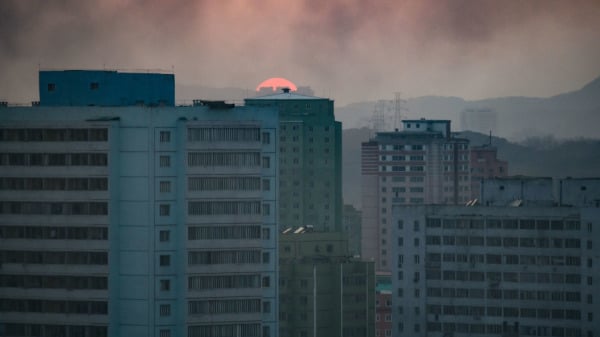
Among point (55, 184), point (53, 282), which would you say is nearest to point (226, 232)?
point (55, 184)

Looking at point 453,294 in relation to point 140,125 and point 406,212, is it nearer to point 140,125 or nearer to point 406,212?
point 406,212

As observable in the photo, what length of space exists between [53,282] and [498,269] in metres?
42.8

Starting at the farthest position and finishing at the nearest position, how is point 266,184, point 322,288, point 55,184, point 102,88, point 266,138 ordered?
point 322,288, point 102,88, point 266,184, point 266,138, point 55,184

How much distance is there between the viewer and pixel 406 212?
4966 inches

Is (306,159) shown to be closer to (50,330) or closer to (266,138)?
(266,138)

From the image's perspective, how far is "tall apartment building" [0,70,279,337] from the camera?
92938mm

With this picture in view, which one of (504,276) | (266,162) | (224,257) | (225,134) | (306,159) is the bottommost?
(504,276)

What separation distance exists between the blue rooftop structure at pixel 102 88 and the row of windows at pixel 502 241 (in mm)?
33136

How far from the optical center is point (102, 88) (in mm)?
98562

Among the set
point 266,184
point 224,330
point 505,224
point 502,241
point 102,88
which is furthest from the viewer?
point 502,241

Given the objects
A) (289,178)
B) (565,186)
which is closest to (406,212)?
(565,186)

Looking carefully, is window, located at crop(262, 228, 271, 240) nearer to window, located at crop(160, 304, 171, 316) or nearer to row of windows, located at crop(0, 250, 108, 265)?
window, located at crop(160, 304, 171, 316)

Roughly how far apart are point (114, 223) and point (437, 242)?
39076 millimetres

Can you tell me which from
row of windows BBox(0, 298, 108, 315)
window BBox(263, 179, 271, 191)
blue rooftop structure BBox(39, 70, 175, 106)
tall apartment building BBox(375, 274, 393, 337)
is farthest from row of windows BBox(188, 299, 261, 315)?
tall apartment building BBox(375, 274, 393, 337)
